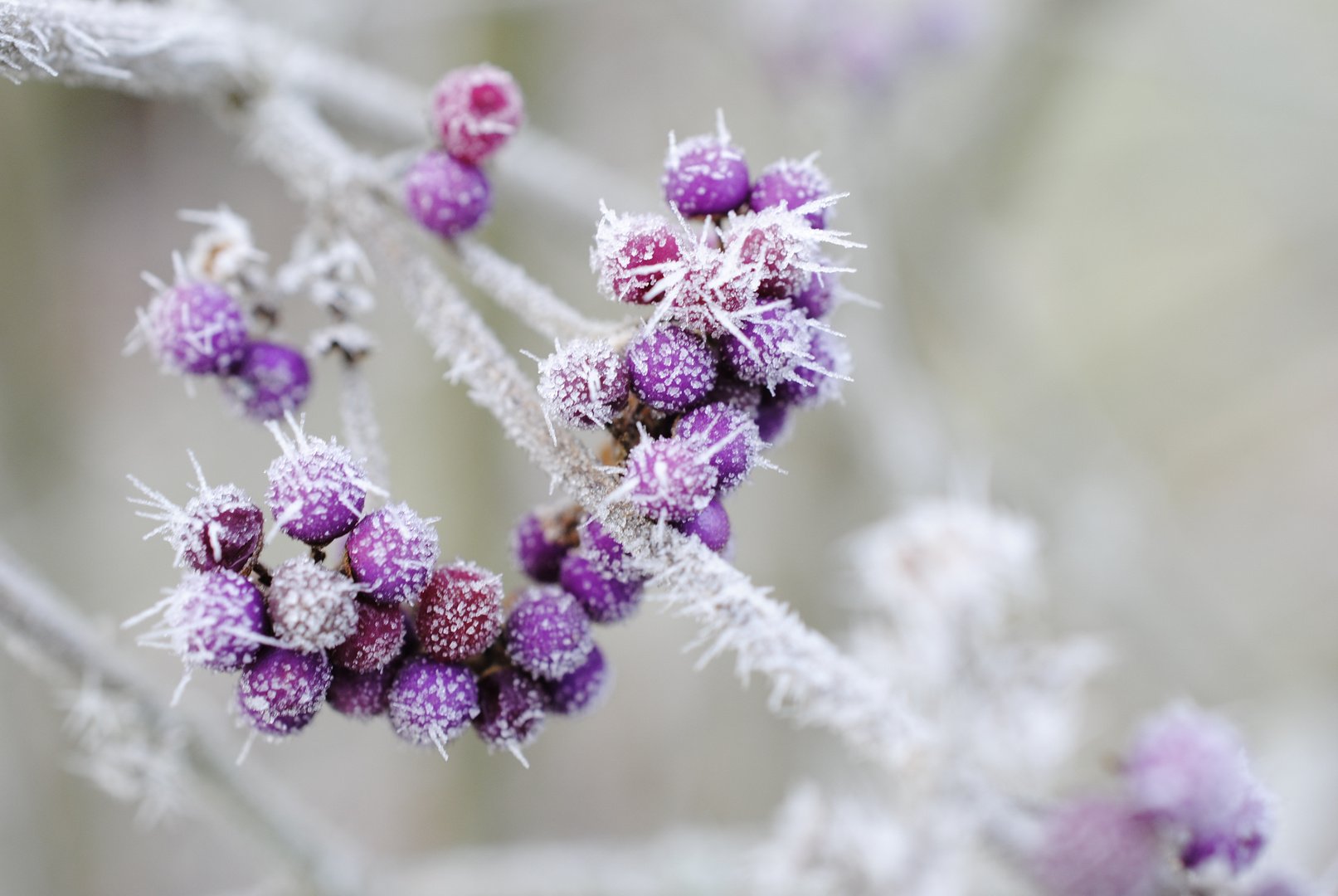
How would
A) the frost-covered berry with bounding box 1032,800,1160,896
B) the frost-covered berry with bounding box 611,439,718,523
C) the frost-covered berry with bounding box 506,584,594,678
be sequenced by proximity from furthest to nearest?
the frost-covered berry with bounding box 1032,800,1160,896, the frost-covered berry with bounding box 506,584,594,678, the frost-covered berry with bounding box 611,439,718,523

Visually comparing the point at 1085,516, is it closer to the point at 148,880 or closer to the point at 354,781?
the point at 354,781

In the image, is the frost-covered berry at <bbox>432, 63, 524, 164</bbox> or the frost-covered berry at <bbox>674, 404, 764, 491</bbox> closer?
the frost-covered berry at <bbox>674, 404, 764, 491</bbox>

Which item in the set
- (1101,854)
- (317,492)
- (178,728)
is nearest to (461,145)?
(317,492)

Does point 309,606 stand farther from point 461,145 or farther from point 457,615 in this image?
point 461,145

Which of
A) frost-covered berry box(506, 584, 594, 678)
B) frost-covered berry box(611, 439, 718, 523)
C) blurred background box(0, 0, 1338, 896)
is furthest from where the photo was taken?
blurred background box(0, 0, 1338, 896)

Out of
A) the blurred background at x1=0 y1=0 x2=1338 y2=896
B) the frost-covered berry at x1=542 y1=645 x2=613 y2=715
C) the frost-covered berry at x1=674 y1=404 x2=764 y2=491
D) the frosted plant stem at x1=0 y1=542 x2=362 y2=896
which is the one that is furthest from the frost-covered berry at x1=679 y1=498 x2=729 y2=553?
the blurred background at x1=0 y1=0 x2=1338 y2=896

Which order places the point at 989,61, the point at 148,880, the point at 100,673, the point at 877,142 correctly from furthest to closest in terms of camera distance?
the point at 989,61 < the point at 148,880 < the point at 877,142 < the point at 100,673

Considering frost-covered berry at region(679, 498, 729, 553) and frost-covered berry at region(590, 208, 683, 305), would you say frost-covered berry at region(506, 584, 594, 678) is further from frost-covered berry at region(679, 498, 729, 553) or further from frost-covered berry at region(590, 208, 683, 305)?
frost-covered berry at region(590, 208, 683, 305)

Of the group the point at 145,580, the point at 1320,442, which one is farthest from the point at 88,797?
the point at 1320,442
